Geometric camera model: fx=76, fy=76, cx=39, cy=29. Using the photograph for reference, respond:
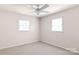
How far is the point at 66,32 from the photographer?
6.48ft

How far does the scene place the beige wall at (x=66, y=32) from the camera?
1.75 m

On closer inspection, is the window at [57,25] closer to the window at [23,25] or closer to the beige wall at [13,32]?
the beige wall at [13,32]

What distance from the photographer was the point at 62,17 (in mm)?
1901

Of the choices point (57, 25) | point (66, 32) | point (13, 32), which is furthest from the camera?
point (66, 32)

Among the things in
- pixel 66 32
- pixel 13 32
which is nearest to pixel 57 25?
pixel 66 32

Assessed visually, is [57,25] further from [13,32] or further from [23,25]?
[13,32]

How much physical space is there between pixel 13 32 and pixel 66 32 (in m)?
1.30

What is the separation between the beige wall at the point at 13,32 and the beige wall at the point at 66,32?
0.72ft

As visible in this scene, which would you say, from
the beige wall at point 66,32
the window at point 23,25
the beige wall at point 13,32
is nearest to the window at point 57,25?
the beige wall at point 66,32

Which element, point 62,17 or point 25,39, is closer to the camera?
point 25,39

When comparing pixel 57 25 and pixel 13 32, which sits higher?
pixel 57 25
